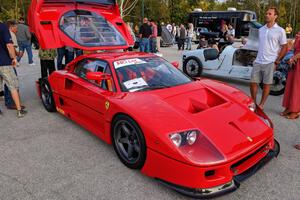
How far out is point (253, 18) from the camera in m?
26.4

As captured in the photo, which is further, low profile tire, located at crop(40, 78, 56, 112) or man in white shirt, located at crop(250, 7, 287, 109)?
low profile tire, located at crop(40, 78, 56, 112)

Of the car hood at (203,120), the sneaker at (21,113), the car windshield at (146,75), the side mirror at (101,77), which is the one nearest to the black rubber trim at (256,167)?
the car hood at (203,120)

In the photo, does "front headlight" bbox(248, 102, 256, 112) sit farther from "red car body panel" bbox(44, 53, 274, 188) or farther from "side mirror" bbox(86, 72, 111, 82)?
"side mirror" bbox(86, 72, 111, 82)

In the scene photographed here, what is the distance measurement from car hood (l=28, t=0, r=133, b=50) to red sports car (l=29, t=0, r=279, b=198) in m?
0.04

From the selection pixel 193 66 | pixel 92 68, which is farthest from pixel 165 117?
pixel 193 66

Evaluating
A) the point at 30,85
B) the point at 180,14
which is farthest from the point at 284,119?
the point at 180,14

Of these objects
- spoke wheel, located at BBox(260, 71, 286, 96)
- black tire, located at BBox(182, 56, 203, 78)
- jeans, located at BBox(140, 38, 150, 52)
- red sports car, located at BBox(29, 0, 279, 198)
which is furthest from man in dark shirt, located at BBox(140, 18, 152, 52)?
red sports car, located at BBox(29, 0, 279, 198)

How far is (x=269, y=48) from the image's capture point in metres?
4.71

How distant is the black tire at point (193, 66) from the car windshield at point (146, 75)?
3.99 metres

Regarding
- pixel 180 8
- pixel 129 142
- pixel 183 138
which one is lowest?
pixel 129 142

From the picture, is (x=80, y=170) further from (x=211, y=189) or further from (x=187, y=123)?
(x=211, y=189)

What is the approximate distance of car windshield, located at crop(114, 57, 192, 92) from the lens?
3471 mm

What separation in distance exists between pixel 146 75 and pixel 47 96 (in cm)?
237

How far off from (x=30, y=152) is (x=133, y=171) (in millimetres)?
1479
